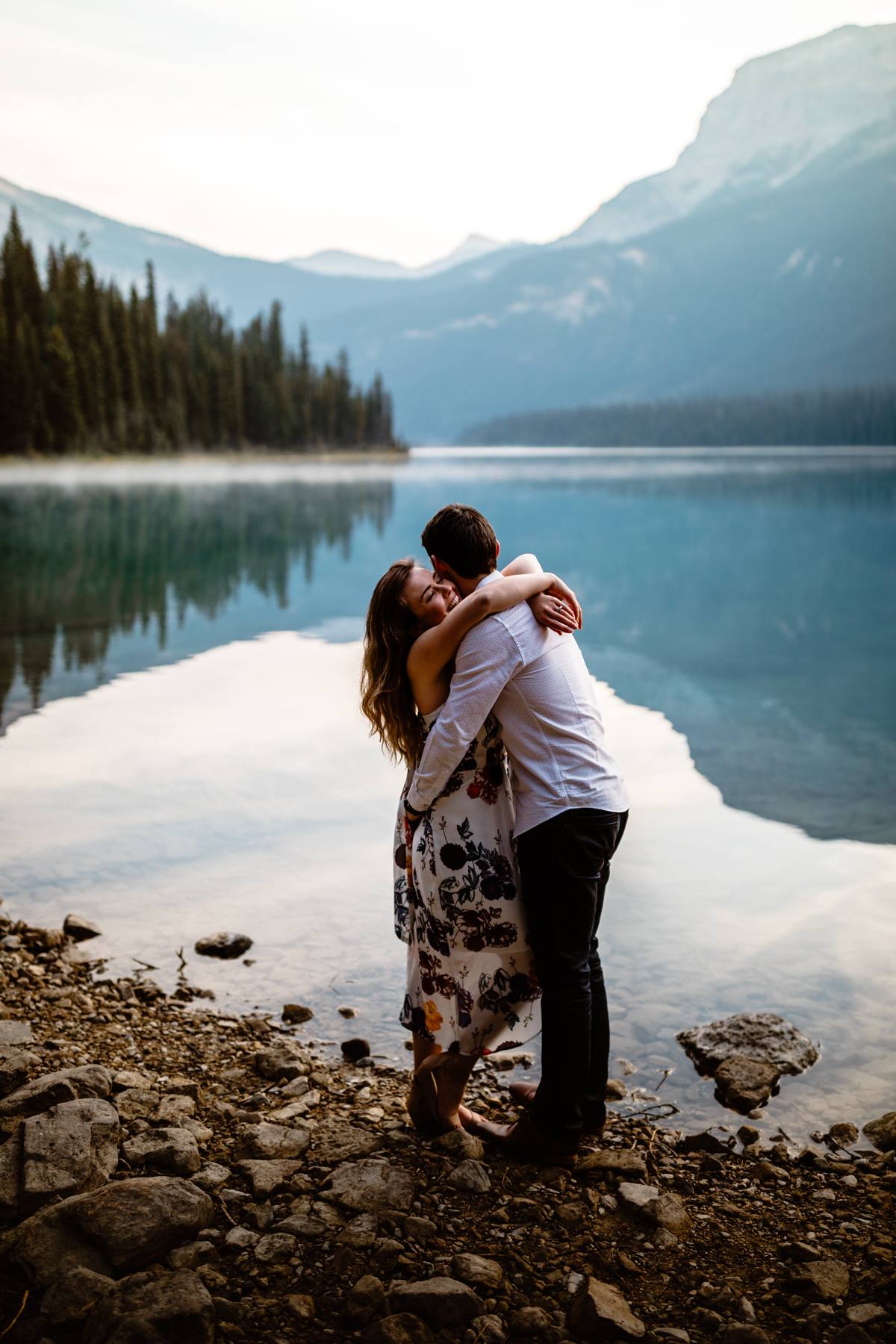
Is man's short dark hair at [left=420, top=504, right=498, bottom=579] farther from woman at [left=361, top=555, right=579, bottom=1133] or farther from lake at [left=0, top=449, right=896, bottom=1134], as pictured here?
lake at [left=0, top=449, right=896, bottom=1134]

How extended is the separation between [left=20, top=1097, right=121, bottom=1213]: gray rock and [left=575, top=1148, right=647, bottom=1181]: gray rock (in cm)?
139

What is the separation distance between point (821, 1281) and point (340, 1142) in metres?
1.46

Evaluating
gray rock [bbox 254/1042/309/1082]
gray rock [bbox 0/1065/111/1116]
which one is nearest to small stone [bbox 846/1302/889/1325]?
gray rock [bbox 254/1042/309/1082]

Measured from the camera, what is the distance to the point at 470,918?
351cm

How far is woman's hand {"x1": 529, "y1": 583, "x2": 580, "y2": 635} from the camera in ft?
11.2

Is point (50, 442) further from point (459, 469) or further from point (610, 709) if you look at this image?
point (610, 709)

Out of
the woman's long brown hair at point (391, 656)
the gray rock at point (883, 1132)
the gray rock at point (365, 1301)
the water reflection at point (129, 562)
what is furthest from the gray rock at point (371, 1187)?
the water reflection at point (129, 562)

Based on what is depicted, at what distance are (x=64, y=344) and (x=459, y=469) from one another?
110 feet

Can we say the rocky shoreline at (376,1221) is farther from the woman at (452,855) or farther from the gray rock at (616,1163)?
the woman at (452,855)

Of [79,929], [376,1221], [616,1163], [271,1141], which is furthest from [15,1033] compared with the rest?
[616,1163]

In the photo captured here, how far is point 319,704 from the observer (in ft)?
37.2

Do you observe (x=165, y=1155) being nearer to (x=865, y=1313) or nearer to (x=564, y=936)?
(x=564, y=936)

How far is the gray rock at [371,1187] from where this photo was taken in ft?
10.7

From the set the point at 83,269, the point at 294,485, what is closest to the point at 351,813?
Answer: the point at 294,485
